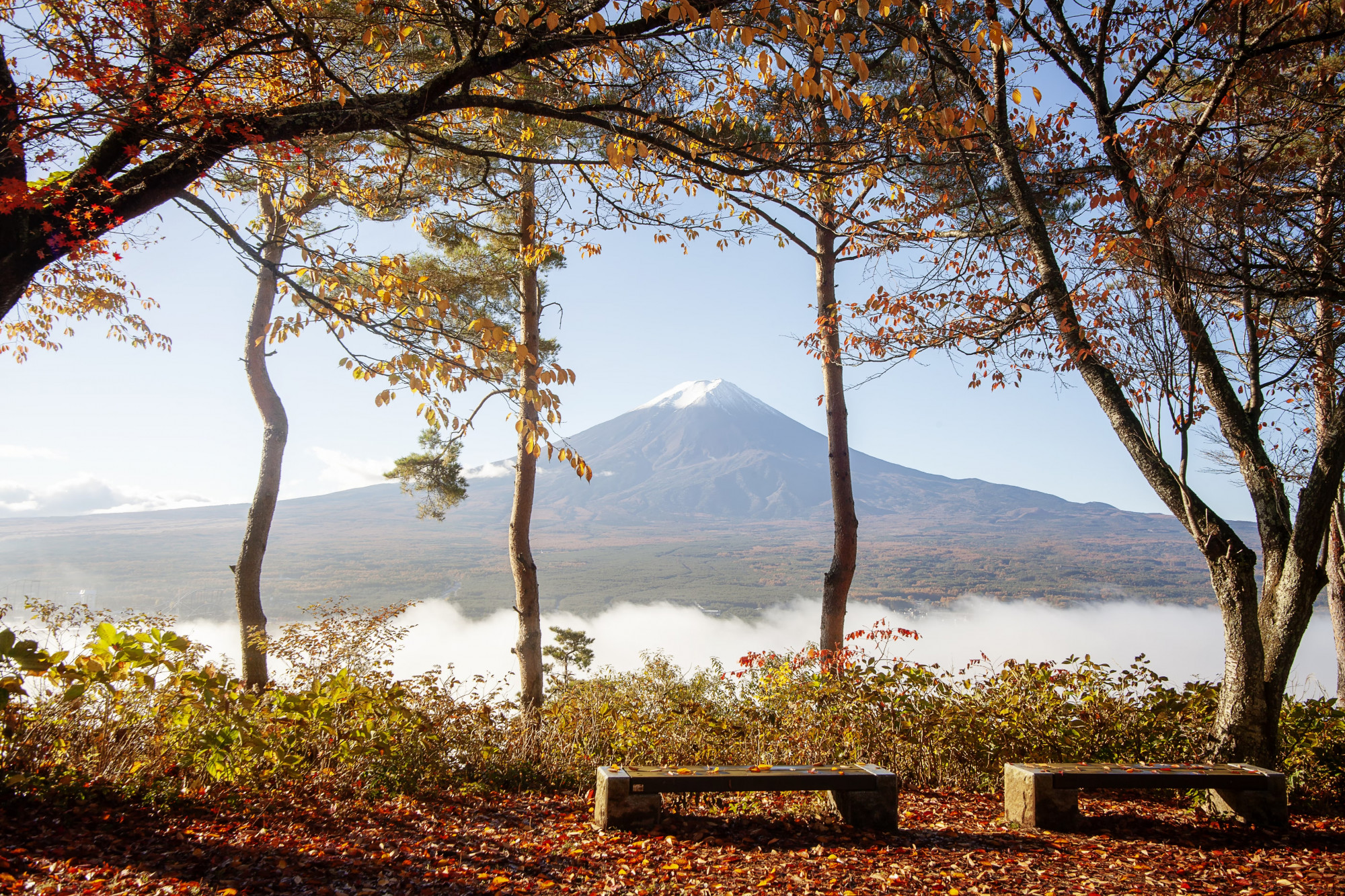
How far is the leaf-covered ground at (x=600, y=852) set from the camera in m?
2.44

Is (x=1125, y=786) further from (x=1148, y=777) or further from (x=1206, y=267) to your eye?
(x=1206, y=267)

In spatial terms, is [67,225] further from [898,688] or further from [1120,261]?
[1120,261]

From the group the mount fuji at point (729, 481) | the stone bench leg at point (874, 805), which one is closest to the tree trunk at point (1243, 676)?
the stone bench leg at point (874, 805)

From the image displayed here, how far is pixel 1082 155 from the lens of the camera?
524 cm

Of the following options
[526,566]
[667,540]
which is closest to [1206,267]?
[526,566]

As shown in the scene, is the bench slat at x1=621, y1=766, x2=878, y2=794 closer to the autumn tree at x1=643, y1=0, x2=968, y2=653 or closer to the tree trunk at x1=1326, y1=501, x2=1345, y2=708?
the autumn tree at x1=643, y1=0, x2=968, y2=653

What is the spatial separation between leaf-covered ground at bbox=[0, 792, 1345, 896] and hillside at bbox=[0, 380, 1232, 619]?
7668 centimetres

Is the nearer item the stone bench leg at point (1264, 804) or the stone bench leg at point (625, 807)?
the stone bench leg at point (625, 807)

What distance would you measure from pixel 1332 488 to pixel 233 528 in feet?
482

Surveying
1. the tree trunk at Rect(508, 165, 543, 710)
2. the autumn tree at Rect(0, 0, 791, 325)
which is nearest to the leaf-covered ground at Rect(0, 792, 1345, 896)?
the autumn tree at Rect(0, 0, 791, 325)

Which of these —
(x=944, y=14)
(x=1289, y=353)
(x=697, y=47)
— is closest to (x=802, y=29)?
(x=944, y=14)

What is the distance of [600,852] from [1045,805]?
2.05 metres

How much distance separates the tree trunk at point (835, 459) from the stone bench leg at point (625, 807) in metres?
3.38

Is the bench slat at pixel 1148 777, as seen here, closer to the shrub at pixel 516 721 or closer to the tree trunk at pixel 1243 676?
the tree trunk at pixel 1243 676
